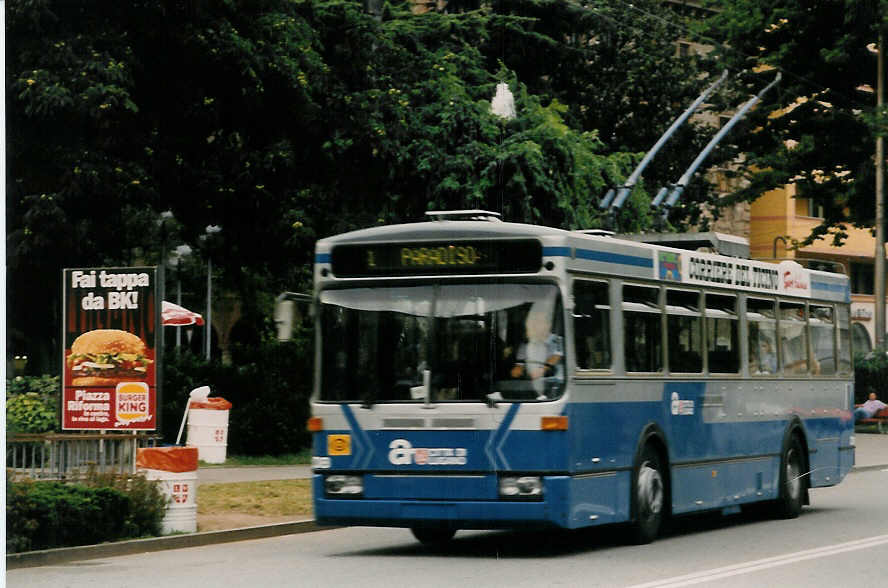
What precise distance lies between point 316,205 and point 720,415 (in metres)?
16.1

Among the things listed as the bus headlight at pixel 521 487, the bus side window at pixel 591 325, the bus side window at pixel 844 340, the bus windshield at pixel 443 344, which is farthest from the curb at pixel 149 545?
the bus side window at pixel 844 340

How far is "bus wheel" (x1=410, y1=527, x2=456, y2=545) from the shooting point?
15828mm

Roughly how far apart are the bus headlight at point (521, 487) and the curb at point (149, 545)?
3.48 m

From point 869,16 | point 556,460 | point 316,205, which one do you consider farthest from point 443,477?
point 869,16

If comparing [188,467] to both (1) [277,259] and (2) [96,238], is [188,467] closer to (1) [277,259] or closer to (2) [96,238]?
(2) [96,238]

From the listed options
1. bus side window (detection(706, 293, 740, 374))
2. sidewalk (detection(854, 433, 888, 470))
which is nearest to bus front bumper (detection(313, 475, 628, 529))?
bus side window (detection(706, 293, 740, 374))

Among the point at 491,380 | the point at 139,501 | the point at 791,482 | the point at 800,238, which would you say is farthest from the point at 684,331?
the point at 800,238

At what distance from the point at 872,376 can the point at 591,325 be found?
3328 centimetres

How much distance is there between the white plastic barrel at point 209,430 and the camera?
90.1 ft

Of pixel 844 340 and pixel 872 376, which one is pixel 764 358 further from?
pixel 872 376

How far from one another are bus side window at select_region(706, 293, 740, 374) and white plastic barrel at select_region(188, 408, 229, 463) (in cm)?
1183

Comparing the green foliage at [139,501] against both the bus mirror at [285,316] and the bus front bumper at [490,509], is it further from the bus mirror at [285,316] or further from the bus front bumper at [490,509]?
the bus mirror at [285,316]

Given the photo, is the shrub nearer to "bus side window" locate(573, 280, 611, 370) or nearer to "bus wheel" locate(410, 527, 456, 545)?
"bus wheel" locate(410, 527, 456, 545)

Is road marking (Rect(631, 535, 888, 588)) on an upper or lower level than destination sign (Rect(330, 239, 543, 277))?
lower
